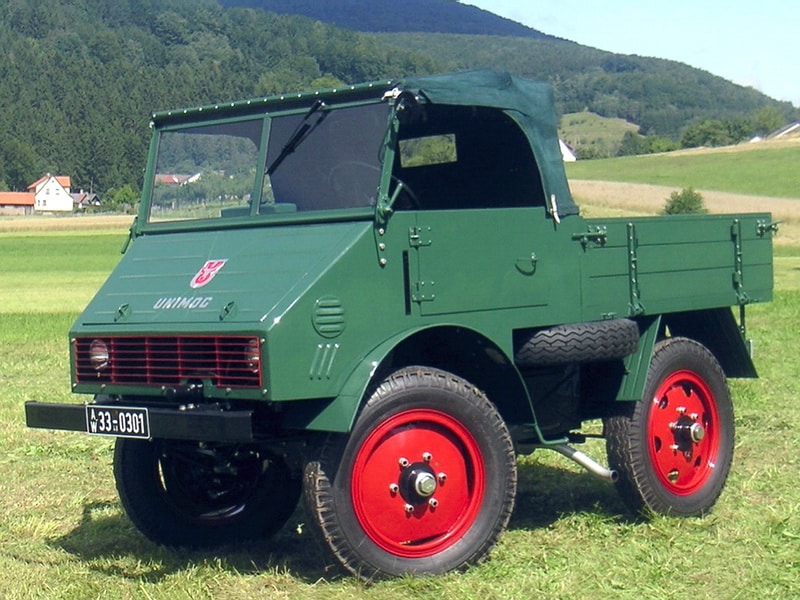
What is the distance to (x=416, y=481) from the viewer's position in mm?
6324

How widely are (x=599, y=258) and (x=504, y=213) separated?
767mm

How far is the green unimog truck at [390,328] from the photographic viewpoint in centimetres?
612

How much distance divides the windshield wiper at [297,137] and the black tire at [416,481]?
56.0 inches

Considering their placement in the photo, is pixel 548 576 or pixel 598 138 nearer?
pixel 548 576

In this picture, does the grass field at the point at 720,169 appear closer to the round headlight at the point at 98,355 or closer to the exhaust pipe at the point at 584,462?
the exhaust pipe at the point at 584,462

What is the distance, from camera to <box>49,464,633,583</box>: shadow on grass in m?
6.80

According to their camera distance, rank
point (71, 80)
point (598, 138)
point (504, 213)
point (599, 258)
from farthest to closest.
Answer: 1. point (71, 80)
2. point (598, 138)
3. point (599, 258)
4. point (504, 213)

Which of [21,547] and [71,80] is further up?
[71,80]

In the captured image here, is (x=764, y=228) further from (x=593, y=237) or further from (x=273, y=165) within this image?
(x=273, y=165)

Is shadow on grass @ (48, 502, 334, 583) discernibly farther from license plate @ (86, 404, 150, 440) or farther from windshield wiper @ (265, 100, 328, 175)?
windshield wiper @ (265, 100, 328, 175)

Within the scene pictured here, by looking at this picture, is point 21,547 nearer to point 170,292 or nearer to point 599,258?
point 170,292

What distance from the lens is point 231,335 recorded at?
5.98m

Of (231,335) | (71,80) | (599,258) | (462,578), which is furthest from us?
(71,80)

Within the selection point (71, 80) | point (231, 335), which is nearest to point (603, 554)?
point (231, 335)
